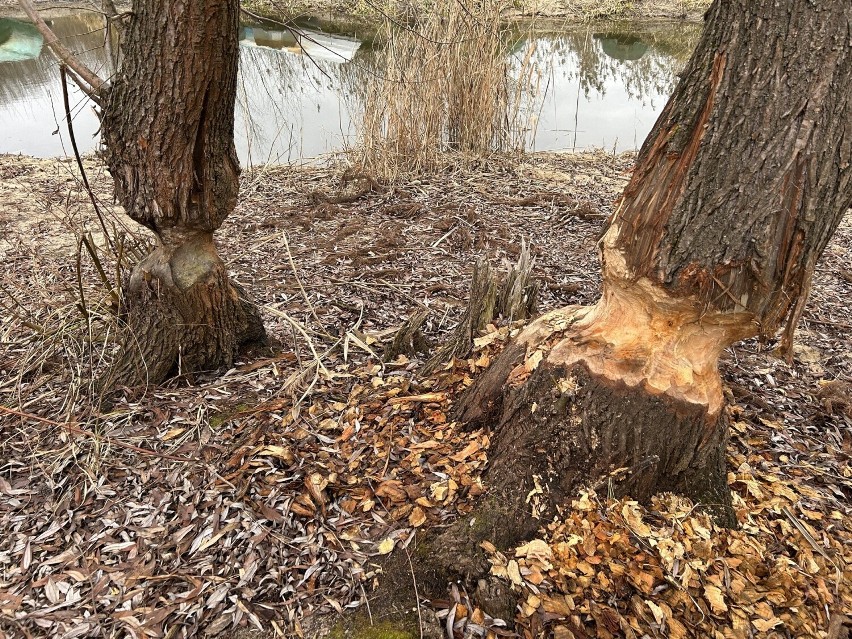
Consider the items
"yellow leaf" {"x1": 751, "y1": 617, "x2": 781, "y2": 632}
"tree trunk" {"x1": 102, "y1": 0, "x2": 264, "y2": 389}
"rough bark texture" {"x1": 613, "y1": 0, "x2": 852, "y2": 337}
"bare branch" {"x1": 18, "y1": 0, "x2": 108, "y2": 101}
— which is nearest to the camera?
"rough bark texture" {"x1": 613, "y1": 0, "x2": 852, "y2": 337}

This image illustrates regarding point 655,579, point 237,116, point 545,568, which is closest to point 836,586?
point 655,579

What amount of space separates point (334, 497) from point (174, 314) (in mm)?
1095

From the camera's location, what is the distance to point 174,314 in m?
2.32

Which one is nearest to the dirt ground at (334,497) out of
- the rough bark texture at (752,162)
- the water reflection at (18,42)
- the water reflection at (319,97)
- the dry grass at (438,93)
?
the rough bark texture at (752,162)

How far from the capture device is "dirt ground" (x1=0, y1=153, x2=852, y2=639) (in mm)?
1508

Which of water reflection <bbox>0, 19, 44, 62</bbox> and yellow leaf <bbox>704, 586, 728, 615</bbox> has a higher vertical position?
water reflection <bbox>0, 19, 44, 62</bbox>

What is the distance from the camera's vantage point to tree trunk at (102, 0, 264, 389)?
6.21ft

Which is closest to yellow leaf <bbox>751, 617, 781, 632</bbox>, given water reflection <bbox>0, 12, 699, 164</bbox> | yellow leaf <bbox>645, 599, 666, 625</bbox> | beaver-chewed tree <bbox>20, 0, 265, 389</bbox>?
yellow leaf <bbox>645, 599, 666, 625</bbox>

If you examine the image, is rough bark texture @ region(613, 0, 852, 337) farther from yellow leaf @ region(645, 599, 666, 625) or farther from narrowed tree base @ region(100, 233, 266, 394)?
narrowed tree base @ region(100, 233, 266, 394)

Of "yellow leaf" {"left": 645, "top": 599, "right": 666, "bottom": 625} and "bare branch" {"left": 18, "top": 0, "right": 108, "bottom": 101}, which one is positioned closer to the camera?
"yellow leaf" {"left": 645, "top": 599, "right": 666, "bottom": 625}

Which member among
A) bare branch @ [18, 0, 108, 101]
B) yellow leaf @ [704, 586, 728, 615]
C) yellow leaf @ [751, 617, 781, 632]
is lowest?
yellow leaf @ [751, 617, 781, 632]

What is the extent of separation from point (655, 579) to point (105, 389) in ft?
7.15

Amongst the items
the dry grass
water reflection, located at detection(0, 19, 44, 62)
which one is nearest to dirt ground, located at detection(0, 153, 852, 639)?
the dry grass

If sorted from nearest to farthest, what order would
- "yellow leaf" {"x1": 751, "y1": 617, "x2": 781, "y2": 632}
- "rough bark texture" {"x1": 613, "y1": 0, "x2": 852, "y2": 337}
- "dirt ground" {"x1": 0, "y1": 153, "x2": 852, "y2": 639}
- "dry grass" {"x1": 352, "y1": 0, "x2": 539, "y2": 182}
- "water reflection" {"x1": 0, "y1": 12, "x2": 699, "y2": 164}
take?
"rough bark texture" {"x1": 613, "y1": 0, "x2": 852, "y2": 337}
"yellow leaf" {"x1": 751, "y1": 617, "x2": 781, "y2": 632}
"dirt ground" {"x1": 0, "y1": 153, "x2": 852, "y2": 639}
"dry grass" {"x1": 352, "y1": 0, "x2": 539, "y2": 182}
"water reflection" {"x1": 0, "y1": 12, "x2": 699, "y2": 164}
